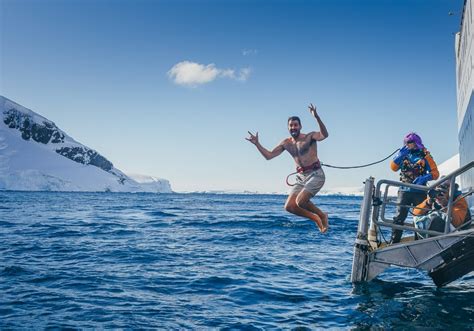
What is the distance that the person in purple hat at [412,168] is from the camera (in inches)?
311

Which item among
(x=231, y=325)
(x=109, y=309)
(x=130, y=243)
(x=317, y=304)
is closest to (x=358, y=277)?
(x=317, y=304)

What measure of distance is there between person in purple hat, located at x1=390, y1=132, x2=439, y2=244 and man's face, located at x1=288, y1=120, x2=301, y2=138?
3002 millimetres

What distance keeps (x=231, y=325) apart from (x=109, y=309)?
2205mm

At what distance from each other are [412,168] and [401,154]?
365mm

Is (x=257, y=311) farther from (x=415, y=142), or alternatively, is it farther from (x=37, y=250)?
(x=37, y=250)

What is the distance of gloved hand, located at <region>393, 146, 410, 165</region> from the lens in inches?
317

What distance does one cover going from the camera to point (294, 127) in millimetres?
6238

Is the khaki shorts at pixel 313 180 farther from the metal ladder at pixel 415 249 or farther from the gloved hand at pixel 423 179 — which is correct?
the gloved hand at pixel 423 179

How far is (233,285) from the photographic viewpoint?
8734mm

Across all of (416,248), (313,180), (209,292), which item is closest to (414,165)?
(416,248)

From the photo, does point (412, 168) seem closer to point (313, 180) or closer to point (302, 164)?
point (313, 180)

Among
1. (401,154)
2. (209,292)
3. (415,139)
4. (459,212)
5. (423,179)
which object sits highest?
(415,139)

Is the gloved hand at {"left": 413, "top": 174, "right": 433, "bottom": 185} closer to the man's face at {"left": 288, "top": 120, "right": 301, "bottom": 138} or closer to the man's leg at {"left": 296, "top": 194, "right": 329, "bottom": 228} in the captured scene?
the man's leg at {"left": 296, "top": 194, "right": 329, "bottom": 228}

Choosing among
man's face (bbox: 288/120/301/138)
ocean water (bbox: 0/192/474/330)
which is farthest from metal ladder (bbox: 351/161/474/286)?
man's face (bbox: 288/120/301/138)
